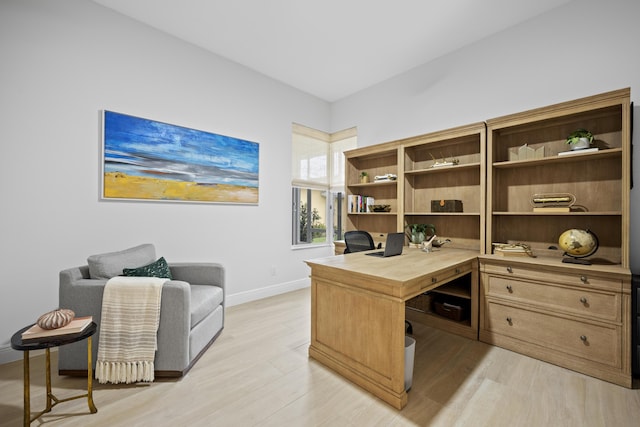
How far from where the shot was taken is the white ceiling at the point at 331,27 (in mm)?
2580

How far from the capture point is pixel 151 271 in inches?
86.9

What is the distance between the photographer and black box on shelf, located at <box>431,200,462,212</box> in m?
3.09

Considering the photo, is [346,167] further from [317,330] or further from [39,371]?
[39,371]

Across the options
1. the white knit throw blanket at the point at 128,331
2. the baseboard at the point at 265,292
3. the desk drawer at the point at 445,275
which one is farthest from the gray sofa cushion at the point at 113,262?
the desk drawer at the point at 445,275

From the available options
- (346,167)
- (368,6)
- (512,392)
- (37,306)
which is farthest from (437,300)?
(37,306)

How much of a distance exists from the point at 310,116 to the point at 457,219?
280cm

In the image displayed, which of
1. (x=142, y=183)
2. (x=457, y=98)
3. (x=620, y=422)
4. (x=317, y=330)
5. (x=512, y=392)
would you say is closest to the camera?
(x=620, y=422)

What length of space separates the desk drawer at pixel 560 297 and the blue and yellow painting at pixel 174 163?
299 centimetres

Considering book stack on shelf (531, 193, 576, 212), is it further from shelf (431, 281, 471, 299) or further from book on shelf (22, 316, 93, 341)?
book on shelf (22, 316, 93, 341)

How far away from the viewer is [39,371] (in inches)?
80.4

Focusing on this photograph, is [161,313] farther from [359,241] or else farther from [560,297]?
[560,297]

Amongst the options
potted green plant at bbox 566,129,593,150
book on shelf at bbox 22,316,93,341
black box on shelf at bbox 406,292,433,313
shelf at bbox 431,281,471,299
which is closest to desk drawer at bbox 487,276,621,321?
shelf at bbox 431,281,471,299

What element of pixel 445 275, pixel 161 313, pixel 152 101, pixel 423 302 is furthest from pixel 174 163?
pixel 423 302

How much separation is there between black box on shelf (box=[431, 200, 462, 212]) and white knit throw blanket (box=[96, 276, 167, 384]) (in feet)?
9.58
